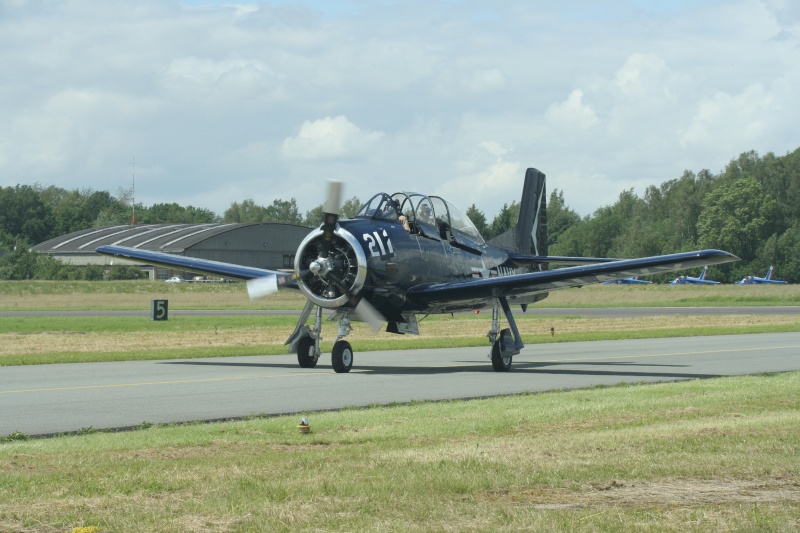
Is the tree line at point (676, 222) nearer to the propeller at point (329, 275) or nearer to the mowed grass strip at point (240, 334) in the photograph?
the mowed grass strip at point (240, 334)

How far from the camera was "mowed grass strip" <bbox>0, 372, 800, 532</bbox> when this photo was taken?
21.5ft

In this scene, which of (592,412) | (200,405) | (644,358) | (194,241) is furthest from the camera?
(194,241)

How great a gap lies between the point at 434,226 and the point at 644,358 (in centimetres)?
649

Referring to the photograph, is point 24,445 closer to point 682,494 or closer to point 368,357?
point 682,494

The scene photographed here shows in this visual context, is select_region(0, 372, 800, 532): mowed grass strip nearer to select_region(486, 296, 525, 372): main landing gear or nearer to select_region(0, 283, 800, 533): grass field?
select_region(0, 283, 800, 533): grass field

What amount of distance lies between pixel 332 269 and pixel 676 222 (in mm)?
120036

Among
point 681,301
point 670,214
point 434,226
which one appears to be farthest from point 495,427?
point 670,214

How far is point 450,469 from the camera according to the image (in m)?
8.34

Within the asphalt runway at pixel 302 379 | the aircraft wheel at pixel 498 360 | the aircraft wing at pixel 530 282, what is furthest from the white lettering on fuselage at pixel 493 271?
the aircraft wheel at pixel 498 360

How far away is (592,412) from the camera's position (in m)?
13.1

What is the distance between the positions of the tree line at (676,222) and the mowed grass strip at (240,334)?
2107 inches

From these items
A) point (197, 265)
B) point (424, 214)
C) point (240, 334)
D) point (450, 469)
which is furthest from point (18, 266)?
point (450, 469)

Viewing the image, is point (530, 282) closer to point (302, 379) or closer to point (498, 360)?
point (498, 360)

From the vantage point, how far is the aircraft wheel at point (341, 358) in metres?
19.9
